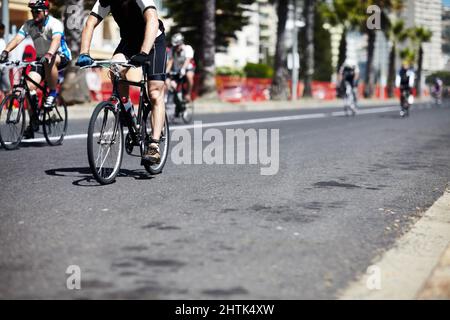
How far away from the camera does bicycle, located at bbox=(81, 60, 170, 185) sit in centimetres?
567

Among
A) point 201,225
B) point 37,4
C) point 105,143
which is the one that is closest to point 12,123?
point 37,4

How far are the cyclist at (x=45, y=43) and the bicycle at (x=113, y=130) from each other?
251 cm

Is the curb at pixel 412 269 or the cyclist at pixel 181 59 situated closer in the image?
the curb at pixel 412 269

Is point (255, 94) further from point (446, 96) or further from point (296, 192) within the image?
point (446, 96)

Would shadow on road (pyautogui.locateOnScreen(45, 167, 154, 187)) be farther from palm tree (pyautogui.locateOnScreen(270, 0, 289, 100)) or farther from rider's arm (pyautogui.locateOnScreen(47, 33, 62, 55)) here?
palm tree (pyautogui.locateOnScreen(270, 0, 289, 100))

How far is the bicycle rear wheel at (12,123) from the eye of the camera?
8.16 metres

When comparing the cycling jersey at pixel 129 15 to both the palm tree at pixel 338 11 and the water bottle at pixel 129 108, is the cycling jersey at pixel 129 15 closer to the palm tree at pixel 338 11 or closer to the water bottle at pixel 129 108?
the water bottle at pixel 129 108

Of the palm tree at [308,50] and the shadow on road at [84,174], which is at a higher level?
the palm tree at [308,50]

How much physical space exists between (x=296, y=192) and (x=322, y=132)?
7496 mm

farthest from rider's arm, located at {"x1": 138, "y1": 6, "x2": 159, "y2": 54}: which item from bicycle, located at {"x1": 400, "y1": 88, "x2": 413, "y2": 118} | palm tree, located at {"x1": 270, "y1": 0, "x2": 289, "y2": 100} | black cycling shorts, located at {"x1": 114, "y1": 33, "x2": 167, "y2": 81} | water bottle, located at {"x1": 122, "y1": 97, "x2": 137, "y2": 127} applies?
palm tree, located at {"x1": 270, "y1": 0, "x2": 289, "y2": 100}

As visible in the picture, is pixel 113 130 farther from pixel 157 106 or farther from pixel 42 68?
pixel 42 68

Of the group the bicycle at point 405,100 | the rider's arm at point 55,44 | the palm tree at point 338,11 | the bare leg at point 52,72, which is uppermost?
the palm tree at point 338,11

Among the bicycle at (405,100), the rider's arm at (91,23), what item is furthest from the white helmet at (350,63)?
the rider's arm at (91,23)

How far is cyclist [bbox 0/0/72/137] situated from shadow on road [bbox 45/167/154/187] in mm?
2049
